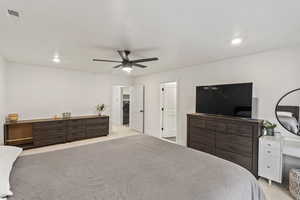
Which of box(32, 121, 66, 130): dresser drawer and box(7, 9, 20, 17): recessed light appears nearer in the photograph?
box(7, 9, 20, 17): recessed light

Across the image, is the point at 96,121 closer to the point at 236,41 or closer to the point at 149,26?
the point at 149,26

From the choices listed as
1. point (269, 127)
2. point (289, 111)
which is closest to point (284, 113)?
point (289, 111)

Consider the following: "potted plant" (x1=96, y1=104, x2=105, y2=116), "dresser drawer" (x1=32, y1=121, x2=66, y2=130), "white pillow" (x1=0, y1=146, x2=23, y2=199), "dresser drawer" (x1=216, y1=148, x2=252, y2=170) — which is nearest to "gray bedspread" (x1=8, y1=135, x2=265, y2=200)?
"white pillow" (x1=0, y1=146, x2=23, y2=199)

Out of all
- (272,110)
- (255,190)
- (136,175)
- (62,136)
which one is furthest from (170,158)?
(62,136)

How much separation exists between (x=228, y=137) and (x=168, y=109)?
110 inches

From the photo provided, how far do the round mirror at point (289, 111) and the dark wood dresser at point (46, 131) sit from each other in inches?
202

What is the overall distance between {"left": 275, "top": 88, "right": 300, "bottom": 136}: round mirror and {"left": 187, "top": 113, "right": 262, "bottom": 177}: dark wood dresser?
499 millimetres

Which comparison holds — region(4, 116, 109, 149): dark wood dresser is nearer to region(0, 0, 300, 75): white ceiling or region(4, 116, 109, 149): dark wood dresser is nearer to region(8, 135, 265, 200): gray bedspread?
region(0, 0, 300, 75): white ceiling

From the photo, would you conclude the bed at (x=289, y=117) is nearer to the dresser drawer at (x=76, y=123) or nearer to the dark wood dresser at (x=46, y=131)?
the dark wood dresser at (x=46, y=131)

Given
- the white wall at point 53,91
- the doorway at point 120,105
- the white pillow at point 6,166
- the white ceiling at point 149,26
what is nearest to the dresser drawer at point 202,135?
the white ceiling at point 149,26

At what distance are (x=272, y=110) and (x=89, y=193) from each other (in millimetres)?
3474

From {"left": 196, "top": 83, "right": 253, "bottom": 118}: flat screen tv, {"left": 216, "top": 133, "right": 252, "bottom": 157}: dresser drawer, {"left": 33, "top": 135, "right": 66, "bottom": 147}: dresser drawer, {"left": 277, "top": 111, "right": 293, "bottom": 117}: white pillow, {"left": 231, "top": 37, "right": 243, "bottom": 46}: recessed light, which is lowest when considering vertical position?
{"left": 33, "top": 135, "right": 66, "bottom": 147}: dresser drawer

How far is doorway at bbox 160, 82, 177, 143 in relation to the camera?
5438 mm

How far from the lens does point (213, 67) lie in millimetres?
3908
